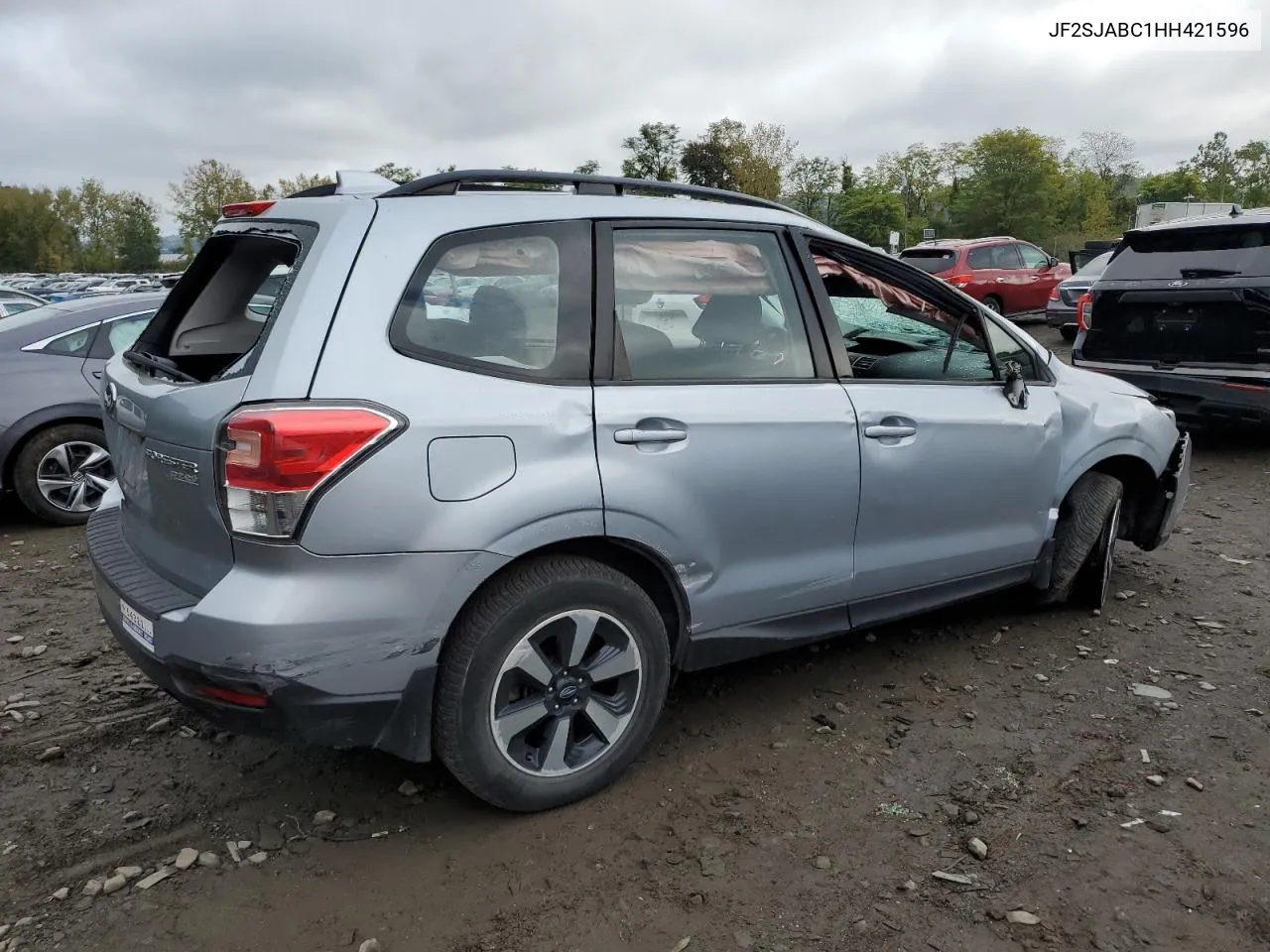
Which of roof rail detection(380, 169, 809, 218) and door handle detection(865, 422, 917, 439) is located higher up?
roof rail detection(380, 169, 809, 218)

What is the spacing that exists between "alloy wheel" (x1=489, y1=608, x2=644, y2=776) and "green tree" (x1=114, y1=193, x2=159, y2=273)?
101 meters

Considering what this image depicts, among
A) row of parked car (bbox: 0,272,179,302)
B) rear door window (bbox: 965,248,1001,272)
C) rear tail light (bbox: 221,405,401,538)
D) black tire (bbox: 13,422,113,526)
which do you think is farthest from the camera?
row of parked car (bbox: 0,272,179,302)

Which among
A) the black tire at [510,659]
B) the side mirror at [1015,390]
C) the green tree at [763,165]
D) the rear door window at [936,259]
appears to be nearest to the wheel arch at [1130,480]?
the side mirror at [1015,390]

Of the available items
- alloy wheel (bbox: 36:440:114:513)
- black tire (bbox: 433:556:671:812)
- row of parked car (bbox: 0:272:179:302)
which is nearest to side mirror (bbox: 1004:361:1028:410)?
black tire (bbox: 433:556:671:812)

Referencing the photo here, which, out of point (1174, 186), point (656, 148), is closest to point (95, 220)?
point (656, 148)

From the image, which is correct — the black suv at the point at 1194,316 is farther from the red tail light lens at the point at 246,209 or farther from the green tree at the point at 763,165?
the green tree at the point at 763,165

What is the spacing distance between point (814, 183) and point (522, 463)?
247 ft

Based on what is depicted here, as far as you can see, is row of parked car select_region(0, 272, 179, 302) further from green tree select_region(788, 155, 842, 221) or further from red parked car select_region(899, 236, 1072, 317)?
green tree select_region(788, 155, 842, 221)

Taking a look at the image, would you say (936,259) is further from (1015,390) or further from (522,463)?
(522,463)

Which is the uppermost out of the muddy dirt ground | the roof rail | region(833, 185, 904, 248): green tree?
region(833, 185, 904, 248): green tree

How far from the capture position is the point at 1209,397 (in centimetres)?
709

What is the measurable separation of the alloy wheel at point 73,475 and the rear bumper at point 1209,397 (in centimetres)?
732

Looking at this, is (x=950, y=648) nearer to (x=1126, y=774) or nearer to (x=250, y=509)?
(x=1126, y=774)

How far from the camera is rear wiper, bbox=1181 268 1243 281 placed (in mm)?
6980
